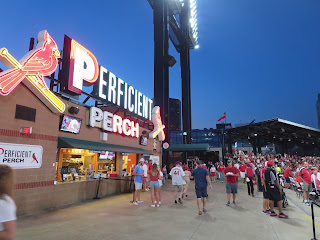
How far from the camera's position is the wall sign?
7.44 m

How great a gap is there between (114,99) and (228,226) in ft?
34.0

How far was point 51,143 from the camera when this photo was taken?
9.27 metres

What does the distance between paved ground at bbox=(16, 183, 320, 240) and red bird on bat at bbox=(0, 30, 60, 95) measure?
Answer: 4525mm

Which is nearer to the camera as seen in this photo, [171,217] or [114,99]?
[171,217]

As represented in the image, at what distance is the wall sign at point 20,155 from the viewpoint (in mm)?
7442

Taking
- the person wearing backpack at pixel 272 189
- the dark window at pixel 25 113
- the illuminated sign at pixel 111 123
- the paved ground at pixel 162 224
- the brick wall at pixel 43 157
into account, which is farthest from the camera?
the illuminated sign at pixel 111 123

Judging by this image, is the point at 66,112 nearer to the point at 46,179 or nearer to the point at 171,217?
the point at 46,179

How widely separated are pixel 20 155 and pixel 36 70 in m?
3.30

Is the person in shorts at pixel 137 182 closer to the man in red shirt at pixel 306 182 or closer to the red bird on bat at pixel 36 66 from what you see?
the red bird on bat at pixel 36 66

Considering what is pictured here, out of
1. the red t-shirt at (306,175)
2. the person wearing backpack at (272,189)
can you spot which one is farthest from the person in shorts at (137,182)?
the red t-shirt at (306,175)

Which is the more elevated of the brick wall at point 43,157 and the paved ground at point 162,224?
the brick wall at point 43,157

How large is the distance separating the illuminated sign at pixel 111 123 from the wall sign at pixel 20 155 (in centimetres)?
347

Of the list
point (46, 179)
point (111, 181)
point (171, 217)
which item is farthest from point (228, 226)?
point (111, 181)

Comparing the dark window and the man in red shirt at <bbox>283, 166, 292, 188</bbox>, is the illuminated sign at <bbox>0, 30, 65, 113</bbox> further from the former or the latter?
the man in red shirt at <bbox>283, 166, 292, 188</bbox>
